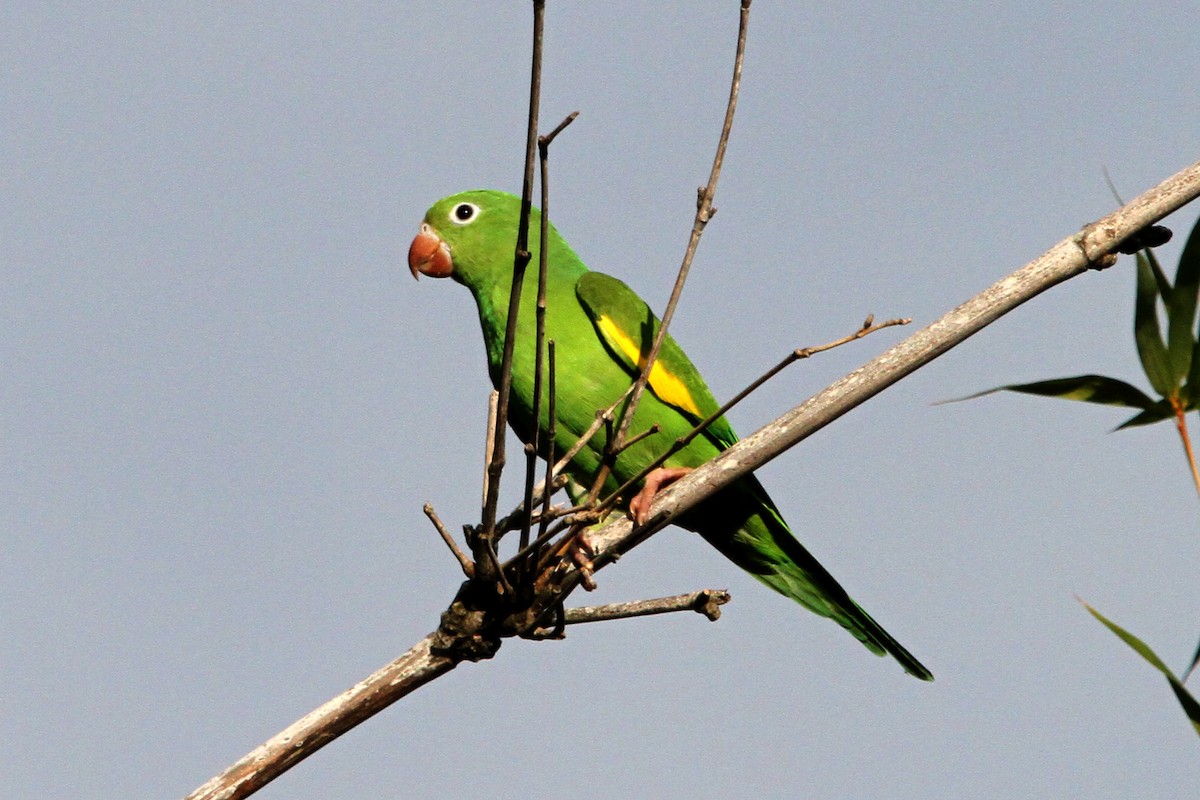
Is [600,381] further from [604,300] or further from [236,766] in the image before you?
[236,766]

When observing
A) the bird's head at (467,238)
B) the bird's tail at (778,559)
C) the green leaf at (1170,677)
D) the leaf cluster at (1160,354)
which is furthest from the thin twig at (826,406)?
the bird's head at (467,238)

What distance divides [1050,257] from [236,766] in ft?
8.62

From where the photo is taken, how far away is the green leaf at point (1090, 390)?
270cm

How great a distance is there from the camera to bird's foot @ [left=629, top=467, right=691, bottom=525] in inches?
140

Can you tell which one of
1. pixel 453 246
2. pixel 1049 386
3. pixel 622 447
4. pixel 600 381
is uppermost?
pixel 453 246

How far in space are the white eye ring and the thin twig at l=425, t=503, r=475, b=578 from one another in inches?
115

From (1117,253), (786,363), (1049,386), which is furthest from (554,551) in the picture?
(1117,253)

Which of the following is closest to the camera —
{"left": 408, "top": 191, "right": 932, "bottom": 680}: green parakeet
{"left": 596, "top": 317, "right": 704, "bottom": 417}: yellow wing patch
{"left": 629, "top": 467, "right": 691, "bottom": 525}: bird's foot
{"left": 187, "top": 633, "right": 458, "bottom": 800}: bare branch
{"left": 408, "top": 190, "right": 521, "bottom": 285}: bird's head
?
{"left": 187, "top": 633, "right": 458, "bottom": 800}: bare branch

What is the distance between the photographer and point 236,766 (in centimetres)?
319

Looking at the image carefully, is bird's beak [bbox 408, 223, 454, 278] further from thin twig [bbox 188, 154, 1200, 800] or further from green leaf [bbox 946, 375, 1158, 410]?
green leaf [bbox 946, 375, 1158, 410]

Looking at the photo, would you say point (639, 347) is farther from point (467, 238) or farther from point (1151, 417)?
point (1151, 417)

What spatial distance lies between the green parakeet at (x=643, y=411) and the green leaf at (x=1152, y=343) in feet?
7.39

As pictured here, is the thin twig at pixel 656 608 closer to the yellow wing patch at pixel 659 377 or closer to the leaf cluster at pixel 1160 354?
the leaf cluster at pixel 1160 354

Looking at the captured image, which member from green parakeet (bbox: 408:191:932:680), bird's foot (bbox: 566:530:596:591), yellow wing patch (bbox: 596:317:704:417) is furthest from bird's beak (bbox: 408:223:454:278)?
bird's foot (bbox: 566:530:596:591)
